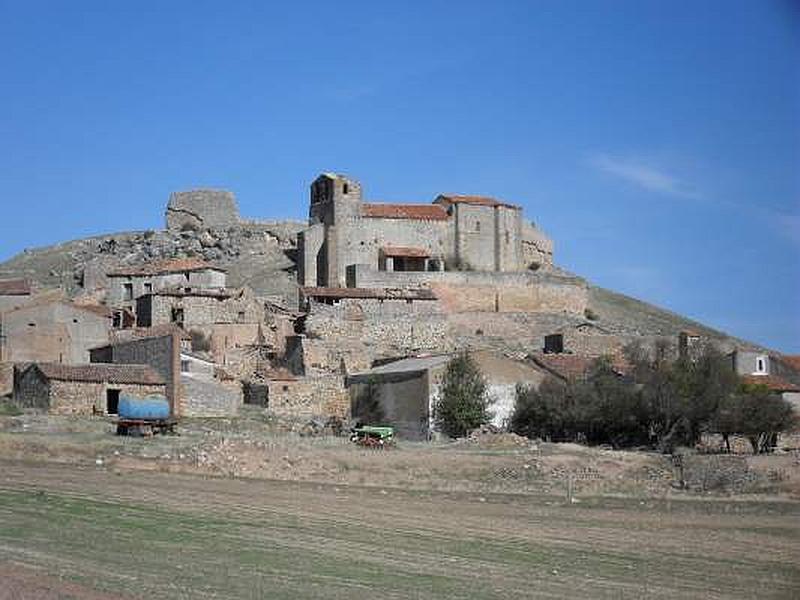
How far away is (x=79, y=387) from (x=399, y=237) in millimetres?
32322

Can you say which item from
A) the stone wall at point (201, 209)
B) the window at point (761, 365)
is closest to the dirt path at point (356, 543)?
the window at point (761, 365)

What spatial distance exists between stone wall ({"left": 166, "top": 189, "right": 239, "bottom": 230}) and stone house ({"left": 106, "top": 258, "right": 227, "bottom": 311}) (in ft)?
61.8

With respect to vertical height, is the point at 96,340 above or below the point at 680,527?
above

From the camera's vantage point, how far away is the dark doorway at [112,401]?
3997 cm

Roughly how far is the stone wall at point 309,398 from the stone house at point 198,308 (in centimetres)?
754

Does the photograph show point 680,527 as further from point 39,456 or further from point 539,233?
point 539,233

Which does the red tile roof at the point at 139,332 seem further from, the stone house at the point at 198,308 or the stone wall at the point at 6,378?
the stone wall at the point at 6,378

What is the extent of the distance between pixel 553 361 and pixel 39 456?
2601 cm

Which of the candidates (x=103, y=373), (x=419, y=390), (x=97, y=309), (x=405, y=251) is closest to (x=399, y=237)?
(x=405, y=251)

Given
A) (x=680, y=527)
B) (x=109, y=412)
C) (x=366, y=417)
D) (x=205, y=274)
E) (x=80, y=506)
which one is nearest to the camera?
(x=80, y=506)

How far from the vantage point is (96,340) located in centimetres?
5050

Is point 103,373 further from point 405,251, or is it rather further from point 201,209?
point 201,209

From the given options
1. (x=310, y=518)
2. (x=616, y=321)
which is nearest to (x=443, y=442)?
(x=310, y=518)

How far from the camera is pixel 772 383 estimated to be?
5344 centimetres
